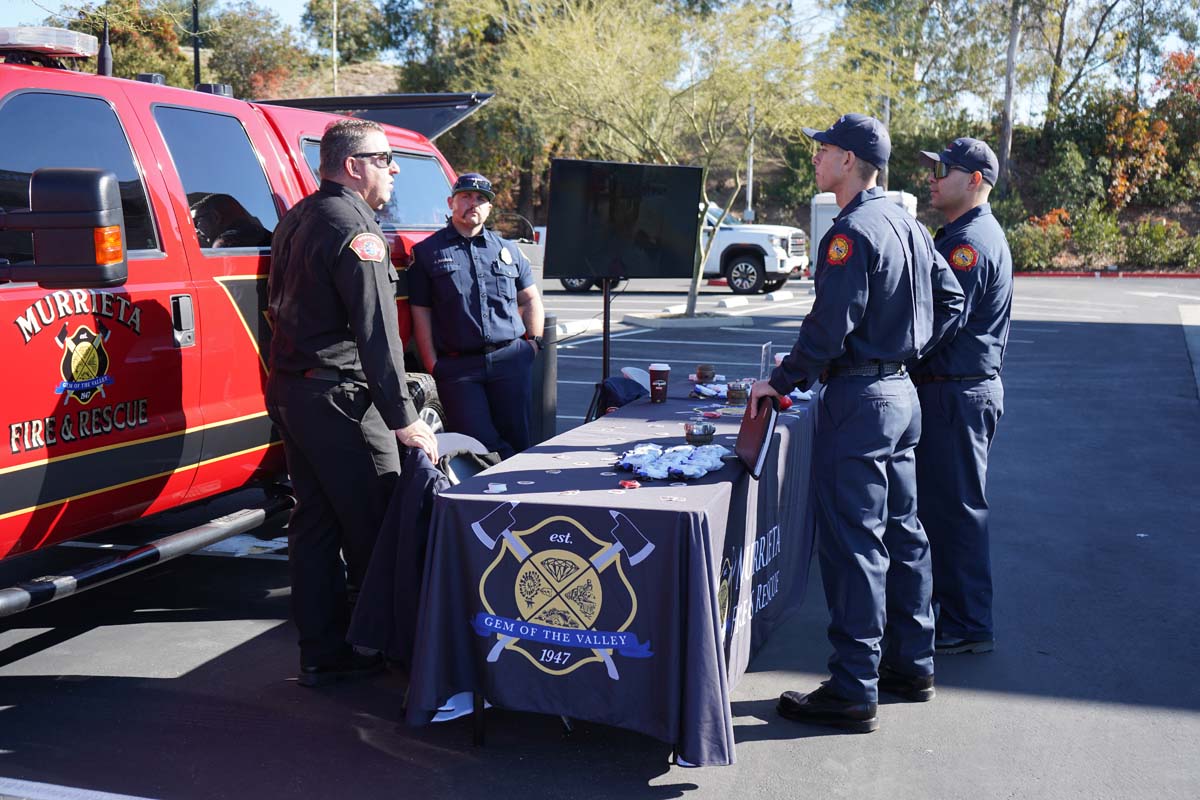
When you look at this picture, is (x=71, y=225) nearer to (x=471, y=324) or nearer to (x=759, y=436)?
(x=759, y=436)

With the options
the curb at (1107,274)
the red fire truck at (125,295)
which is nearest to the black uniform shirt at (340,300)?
the red fire truck at (125,295)

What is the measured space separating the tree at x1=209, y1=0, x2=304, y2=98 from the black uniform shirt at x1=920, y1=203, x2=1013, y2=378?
3384 centimetres

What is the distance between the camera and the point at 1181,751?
3.93 meters

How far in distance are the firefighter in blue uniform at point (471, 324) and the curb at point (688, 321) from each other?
1274 cm

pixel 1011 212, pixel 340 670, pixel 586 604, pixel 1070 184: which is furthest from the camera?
pixel 1070 184

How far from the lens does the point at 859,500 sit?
13.1ft

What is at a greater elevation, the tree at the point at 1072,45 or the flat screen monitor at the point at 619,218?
the tree at the point at 1072,45

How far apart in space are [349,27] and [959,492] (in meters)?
40.2

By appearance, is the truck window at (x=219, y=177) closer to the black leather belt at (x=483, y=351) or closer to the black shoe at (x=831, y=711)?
the black leather belt at (x=483, y=351)

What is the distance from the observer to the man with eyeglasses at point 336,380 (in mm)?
4039

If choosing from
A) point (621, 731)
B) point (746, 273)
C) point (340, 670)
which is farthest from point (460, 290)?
point (746, 273)

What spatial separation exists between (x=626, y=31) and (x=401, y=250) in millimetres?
16485

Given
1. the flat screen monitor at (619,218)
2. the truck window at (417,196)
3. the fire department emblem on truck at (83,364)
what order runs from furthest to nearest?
the flat screen monitor at (619,218)
the truck window at (417,196)
the fire department emblem on truck at (83,364)

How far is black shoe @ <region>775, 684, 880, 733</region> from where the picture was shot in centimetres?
405
